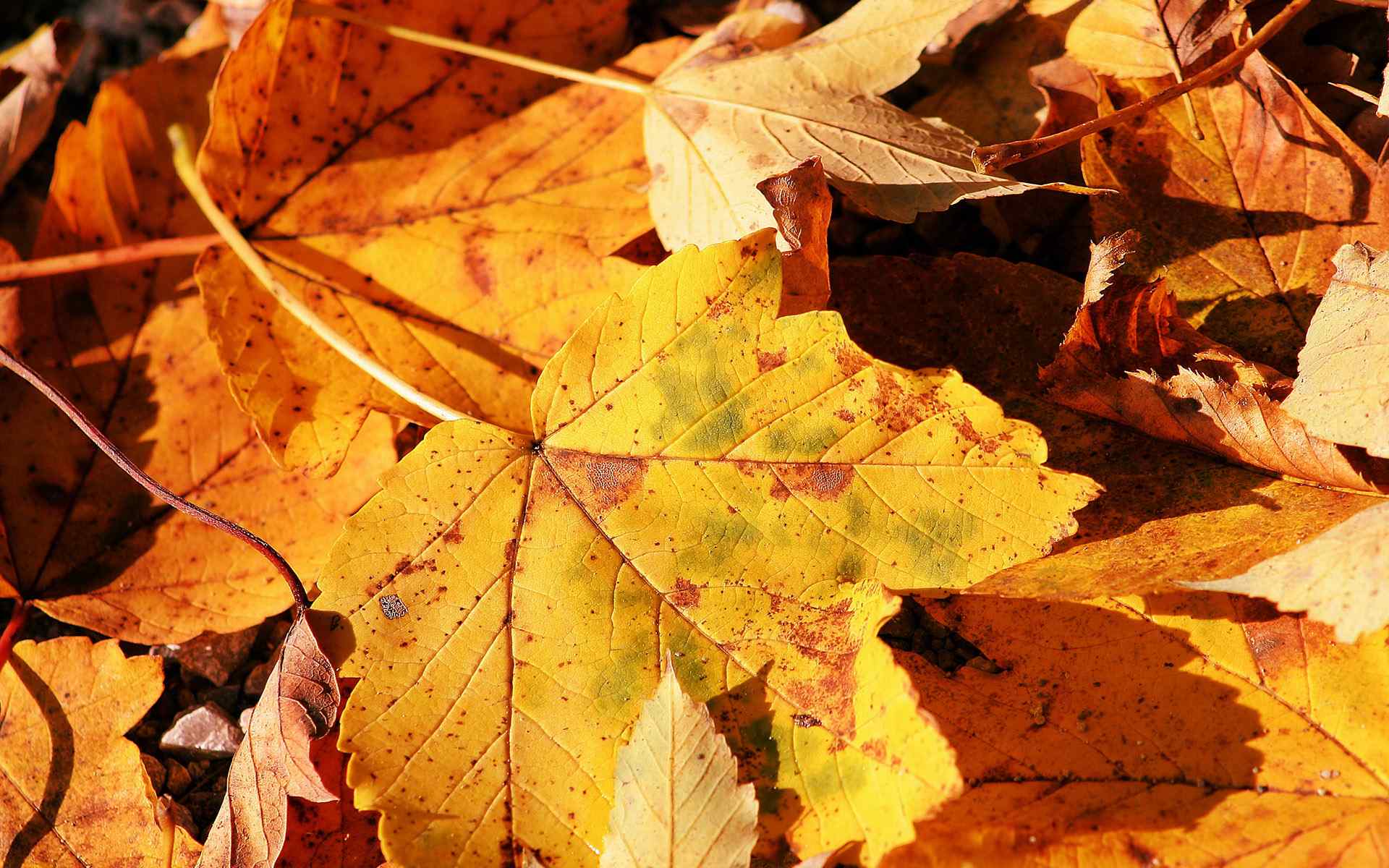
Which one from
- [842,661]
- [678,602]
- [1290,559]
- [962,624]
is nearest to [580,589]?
[678,602]

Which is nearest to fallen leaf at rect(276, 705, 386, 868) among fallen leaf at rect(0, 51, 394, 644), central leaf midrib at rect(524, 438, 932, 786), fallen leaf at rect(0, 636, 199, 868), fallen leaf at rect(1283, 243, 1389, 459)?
fallen leaf at rect(0, 636, 199, 868)

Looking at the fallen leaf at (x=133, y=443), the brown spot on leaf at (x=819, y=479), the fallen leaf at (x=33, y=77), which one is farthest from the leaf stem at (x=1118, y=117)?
the fallen leaf at (x=33, y=77)

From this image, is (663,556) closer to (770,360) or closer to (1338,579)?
(770,360)

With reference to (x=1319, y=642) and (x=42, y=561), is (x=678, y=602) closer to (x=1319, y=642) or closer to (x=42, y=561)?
(x=1319, y=642)

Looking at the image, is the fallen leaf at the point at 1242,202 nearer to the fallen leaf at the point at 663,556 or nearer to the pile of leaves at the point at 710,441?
the pile of leaves at the point at 710,441

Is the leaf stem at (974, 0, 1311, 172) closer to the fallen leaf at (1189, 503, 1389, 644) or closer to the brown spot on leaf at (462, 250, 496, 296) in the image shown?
the fallen leaf at (1189, 503, 1389, 644)
